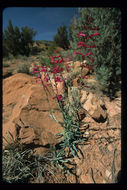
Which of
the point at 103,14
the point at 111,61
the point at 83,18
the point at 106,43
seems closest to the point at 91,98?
the point at 111,61

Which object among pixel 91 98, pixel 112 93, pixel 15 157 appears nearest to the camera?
pixel 15 157

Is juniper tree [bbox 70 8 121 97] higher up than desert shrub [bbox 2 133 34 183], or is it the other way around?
juniper tree [bbox 70 8 121 97]

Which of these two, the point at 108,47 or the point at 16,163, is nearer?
the point at 16,163

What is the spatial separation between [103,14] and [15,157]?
4.48 m

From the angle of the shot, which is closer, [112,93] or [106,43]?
[112,93]

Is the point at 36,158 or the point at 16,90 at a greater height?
the point at 16,90

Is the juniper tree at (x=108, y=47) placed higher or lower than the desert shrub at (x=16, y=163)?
higher

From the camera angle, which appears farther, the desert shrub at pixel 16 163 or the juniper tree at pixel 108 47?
the juniper tree at pixel 108 47

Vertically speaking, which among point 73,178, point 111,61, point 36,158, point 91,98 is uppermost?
point 111,61

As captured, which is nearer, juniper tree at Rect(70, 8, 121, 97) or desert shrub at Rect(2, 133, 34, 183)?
desert shrub at Rect(2, 133, 34, 183)

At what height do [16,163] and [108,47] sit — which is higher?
[108,47]

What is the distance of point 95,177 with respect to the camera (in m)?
1.30
